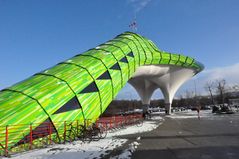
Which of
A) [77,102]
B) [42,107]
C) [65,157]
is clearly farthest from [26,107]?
[65,157]

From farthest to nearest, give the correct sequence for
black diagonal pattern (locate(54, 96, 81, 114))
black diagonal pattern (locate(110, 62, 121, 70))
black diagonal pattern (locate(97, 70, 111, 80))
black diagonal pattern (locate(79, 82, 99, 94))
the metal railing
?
black diagonal pattern (locate(110, 62, 121, 70)) → black diagonal pattern (locate(97, 70, 111, 80)) → black diagonal pattern (locate(79, 82, 99, 94)) → black diagonal pattern (locate(54, 96, 81, 114)) → the metal railing

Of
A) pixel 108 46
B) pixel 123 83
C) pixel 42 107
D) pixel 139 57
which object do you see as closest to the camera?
pixel 42 107

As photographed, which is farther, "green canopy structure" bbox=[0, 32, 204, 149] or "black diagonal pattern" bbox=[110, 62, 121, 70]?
"black diagonal pattern" bbox=[110, 62, 121, 70]

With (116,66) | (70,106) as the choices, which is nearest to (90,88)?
(70,106)

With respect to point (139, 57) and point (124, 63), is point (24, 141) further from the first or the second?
point (139, 57)

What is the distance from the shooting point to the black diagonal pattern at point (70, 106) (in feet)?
55.4

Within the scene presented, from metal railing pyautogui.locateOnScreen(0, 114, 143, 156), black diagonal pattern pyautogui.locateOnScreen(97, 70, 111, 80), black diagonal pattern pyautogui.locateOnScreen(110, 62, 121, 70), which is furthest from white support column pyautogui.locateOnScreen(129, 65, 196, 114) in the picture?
metal railing pyautogui.locateOnScreen(0, 114, 143, 156)

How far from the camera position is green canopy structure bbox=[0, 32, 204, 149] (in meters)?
15.0

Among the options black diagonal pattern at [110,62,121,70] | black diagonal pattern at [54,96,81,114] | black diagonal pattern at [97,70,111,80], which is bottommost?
black diagonal pattern at [54,96,81,114]

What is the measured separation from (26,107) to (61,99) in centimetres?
268

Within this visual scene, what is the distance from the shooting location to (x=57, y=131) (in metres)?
14.7

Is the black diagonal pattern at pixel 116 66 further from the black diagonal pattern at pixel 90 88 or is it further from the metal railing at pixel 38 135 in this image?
the metal railing at pixel 38 135

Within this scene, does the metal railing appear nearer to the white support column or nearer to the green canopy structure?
the green canopy structure

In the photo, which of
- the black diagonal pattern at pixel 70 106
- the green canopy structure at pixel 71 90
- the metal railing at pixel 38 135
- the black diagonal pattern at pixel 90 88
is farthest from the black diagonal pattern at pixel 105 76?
the metal railing at pixel 38 135
